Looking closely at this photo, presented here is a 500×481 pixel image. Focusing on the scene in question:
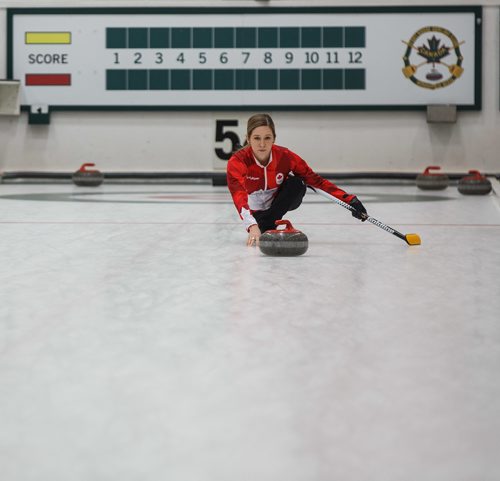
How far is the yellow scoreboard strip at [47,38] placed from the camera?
821cm

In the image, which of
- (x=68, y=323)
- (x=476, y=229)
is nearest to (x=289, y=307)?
(x=68, y=323)

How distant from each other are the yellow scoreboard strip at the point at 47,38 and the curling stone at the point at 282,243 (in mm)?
5864

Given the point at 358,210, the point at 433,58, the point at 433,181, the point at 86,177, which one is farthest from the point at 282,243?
the point at 433,58

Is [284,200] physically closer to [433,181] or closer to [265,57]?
[433,181]

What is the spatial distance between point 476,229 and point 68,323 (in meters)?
2.57

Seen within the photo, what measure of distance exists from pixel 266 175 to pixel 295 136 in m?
4.92

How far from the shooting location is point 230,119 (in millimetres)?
8195

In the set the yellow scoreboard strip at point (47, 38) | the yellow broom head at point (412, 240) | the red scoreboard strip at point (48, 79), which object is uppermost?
the yellow scoreboard strip at point (47, 38)

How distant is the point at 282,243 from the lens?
2922 mm

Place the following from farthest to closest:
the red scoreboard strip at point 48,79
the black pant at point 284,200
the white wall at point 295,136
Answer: the red scoreboard strip at point 48,79 → the white wall at point 295,136 → the black pant at point 284,200

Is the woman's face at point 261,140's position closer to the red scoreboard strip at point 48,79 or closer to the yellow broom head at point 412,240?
the yellow broom head at point 412,240

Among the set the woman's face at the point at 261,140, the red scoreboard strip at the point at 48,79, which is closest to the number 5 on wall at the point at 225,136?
the red scoreboard strip at the point at 48,79

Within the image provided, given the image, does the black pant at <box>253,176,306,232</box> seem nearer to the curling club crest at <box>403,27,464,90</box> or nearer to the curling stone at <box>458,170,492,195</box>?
the curling stone at <box>458,170,492,195</box>

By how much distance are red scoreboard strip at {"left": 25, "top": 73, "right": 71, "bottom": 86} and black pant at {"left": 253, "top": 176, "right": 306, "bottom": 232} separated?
5.24 meters
